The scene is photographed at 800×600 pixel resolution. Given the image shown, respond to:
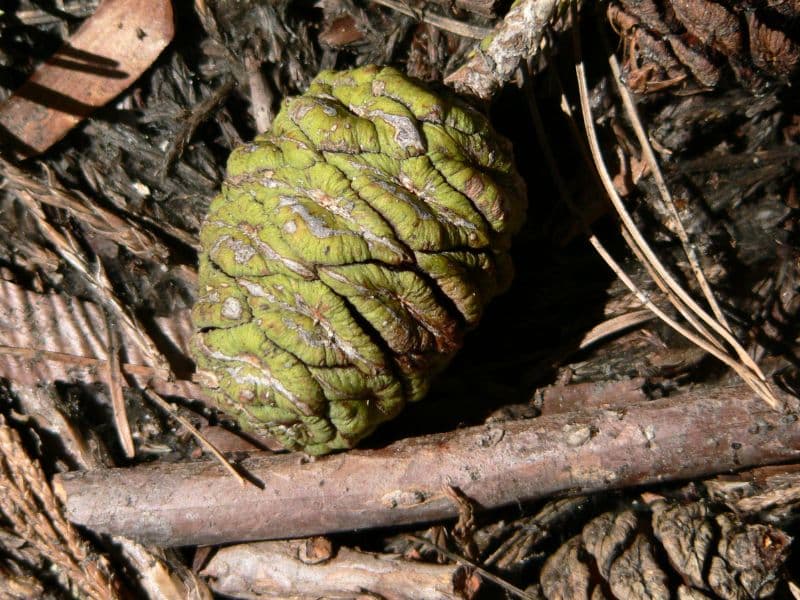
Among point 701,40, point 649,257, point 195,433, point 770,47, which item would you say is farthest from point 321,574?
point 770,47

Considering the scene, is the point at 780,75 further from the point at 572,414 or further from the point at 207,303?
the point at 207,303

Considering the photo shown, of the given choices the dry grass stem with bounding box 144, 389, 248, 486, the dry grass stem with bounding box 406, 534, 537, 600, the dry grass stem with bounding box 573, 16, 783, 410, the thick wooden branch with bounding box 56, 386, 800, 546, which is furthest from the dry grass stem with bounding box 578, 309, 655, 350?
the dry grass stem with bounding box 144, 389, 248, 486

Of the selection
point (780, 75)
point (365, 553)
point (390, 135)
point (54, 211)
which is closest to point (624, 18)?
point (780, 75)

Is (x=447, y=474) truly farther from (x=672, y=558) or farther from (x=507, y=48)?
(x=507, y=48)

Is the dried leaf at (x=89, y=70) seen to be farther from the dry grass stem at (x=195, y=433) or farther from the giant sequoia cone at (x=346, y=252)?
the dry grass stem at (x=195, y=433)

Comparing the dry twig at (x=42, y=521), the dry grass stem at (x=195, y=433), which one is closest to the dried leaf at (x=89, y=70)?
the dry grass stem at (x=195, y=433)

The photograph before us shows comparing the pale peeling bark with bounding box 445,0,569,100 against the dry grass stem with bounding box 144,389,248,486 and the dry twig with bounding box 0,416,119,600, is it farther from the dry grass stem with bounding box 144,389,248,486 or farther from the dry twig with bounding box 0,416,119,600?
the dry twig with bounding box 0,416,119,600
